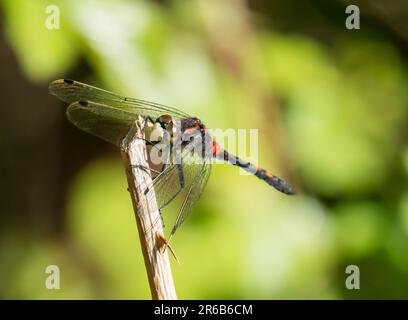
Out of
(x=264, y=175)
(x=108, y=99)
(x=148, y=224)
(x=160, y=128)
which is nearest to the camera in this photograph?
(x=148, y=224)

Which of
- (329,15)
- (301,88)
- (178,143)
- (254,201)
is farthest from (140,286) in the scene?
(329,15)

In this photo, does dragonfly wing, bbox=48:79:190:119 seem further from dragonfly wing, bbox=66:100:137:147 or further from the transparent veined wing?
the transparent veined wing

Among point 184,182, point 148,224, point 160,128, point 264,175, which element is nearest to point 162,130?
point 160,128

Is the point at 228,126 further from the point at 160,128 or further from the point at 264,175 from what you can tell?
the point at 160,128

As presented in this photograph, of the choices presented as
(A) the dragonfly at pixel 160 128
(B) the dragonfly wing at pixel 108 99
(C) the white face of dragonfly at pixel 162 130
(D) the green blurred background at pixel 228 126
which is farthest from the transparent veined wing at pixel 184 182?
(D) the green blurred background at pixel 228 126

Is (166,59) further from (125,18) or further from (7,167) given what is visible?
(7,167)
